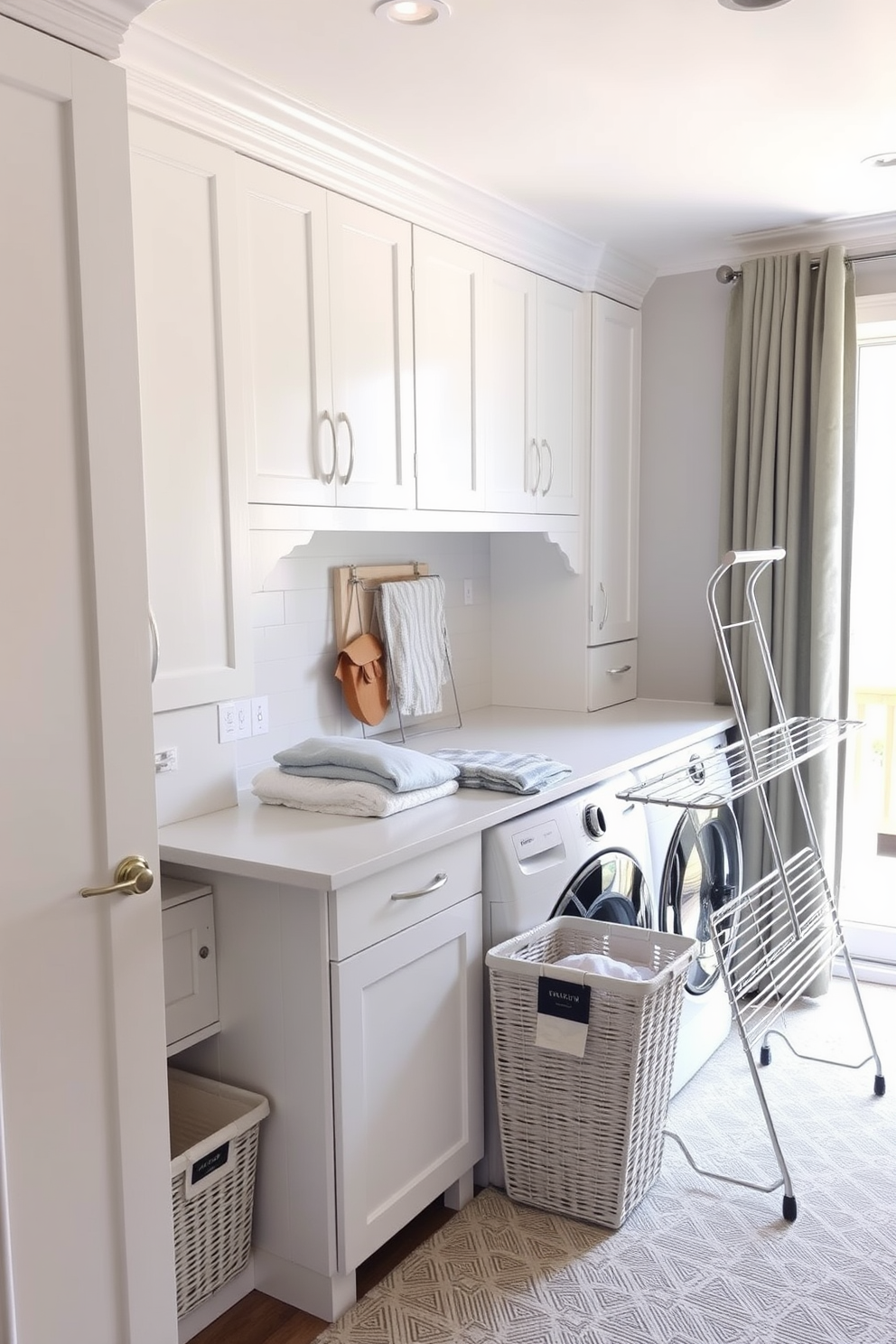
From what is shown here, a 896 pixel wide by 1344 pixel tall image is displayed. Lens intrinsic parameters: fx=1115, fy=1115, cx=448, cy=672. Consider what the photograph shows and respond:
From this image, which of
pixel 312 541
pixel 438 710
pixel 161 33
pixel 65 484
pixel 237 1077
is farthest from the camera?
pixel 438 710

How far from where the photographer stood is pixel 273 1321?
83.3 inches

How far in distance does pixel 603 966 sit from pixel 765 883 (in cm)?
90

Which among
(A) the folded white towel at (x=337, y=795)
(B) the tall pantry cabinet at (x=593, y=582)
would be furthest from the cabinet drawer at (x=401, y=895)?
(B) the tall pantry cabinet at (x=593, y=582)

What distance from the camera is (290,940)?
2.04 m

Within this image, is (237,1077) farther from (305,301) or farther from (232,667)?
(305,301)

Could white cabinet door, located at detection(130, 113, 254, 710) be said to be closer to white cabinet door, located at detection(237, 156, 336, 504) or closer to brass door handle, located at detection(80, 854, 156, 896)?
white cabinet door, located at detection(237, 156, 336, 504)

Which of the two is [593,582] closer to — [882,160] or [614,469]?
[614,469]

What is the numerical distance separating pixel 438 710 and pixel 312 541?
0.68 meters

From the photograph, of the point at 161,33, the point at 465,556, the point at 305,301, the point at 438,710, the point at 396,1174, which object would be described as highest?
the point at 161,33

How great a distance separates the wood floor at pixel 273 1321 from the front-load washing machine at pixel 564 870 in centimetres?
36

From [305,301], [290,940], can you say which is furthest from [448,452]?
[290,940]

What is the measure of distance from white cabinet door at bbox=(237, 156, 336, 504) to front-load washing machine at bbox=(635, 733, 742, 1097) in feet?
4.03

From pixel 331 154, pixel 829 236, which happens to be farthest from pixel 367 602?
pixel 829 236

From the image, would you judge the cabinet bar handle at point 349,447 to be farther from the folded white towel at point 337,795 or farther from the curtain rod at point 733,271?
the curtain rod at point 733,271
